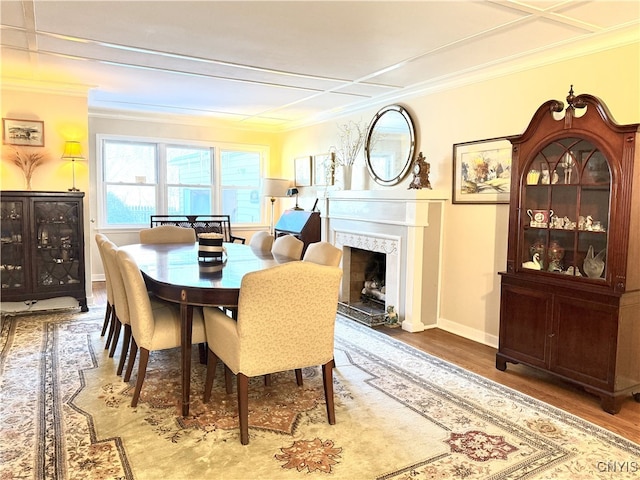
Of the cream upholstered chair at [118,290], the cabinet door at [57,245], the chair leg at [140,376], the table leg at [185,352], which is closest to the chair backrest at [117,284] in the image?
the cream upholstered chair at [118,290]

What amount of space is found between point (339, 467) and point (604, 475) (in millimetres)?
1210

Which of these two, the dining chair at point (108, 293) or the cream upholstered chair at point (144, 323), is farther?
the dining chair at point (108, 293)

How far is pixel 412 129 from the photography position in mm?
4727

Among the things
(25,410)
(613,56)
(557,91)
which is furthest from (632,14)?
(25,410)

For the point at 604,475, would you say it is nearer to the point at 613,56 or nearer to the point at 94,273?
the point at 613,56

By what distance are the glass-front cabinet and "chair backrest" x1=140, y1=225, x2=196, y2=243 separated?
75 cm

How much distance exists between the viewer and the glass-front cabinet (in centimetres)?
458

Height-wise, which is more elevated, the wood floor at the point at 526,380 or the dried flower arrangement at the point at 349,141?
the dried flower arrangement at the point at 349,141

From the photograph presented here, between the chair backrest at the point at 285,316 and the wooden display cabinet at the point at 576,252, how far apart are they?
161cm

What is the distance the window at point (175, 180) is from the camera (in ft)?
21.8

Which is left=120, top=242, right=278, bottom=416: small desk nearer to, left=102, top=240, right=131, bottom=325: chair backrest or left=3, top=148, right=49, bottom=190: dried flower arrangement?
left=102, top=240, right=131, bottom=325: chair backrest

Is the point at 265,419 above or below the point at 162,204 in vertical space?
below

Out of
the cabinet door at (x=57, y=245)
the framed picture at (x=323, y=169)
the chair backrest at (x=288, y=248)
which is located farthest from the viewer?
the framed picture at (x=323, y=169)

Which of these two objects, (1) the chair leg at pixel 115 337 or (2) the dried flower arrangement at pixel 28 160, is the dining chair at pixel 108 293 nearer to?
(1) the chair leg at pixel 115 337
